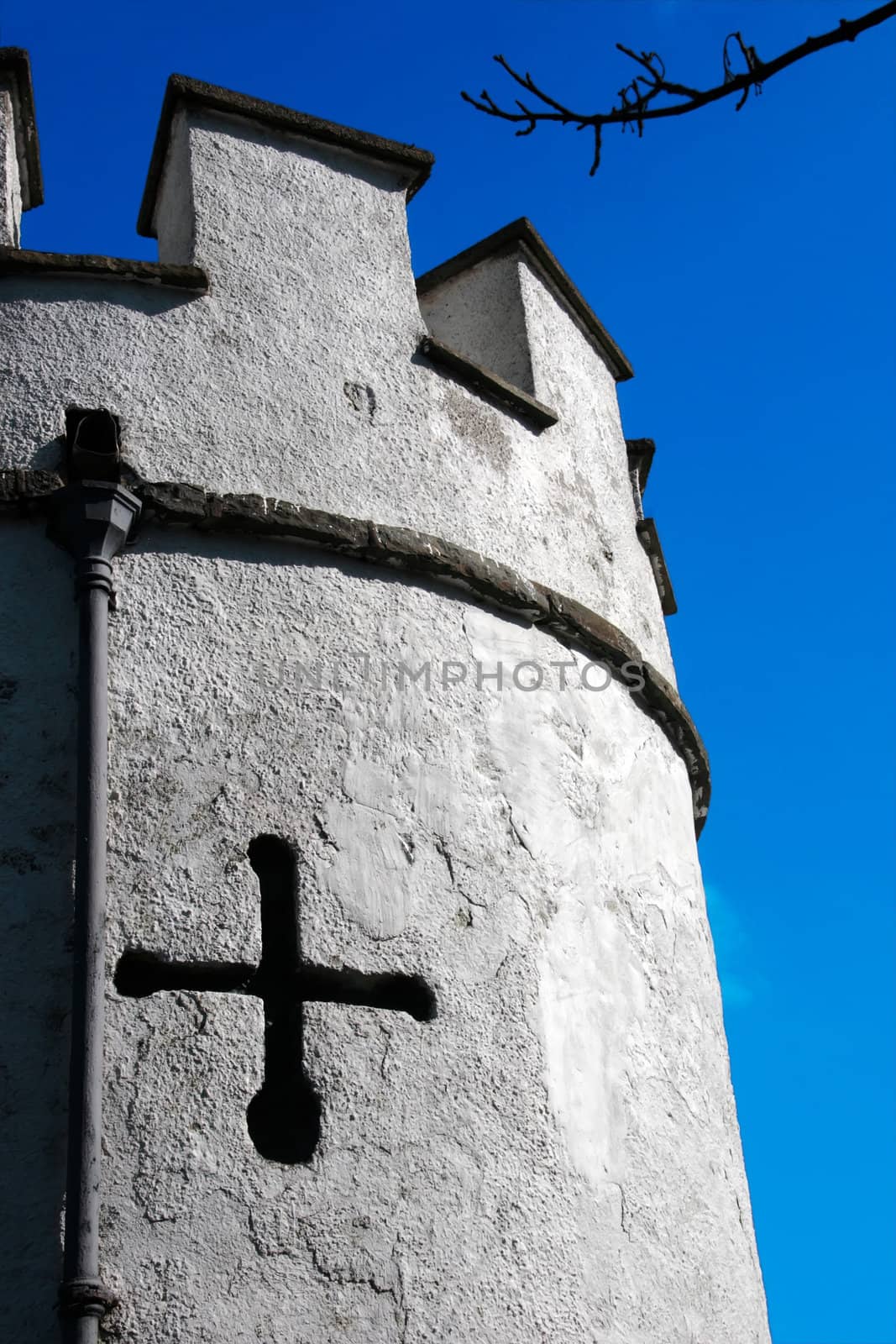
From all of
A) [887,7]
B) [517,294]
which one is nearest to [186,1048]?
[887,7]

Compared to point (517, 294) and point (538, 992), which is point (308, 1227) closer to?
point (538, 992)

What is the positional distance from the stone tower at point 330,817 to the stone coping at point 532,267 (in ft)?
1.25

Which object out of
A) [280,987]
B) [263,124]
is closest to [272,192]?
[263,124]

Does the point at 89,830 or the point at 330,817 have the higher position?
the point at 330,817

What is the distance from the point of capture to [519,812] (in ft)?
13.6

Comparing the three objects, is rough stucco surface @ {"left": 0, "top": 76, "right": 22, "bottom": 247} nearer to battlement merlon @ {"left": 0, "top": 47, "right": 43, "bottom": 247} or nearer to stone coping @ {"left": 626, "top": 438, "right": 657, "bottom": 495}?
battlement merlon @ {"left": 0, "top": 47, "right": 43, "bottom": 247}

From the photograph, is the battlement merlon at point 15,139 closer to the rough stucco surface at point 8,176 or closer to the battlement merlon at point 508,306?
the rough stucco surface at point 8,176

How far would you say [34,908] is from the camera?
11.4 feet

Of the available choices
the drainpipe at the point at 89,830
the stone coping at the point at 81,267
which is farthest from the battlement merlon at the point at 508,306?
the drainpipe at the point at 89,830

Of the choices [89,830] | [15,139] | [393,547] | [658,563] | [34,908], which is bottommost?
[34,908]

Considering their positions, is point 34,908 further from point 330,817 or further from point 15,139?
point 15,139

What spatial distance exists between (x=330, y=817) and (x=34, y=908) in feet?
2.26

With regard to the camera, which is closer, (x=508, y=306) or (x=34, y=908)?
(x=34, y=908)

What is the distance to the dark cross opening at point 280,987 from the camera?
3.49 metres
